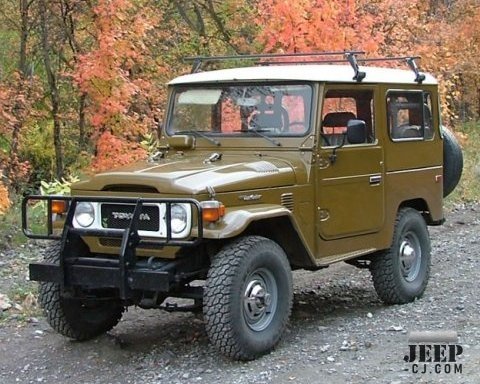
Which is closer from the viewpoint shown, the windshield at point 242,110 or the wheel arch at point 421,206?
the windshield at point 242,110

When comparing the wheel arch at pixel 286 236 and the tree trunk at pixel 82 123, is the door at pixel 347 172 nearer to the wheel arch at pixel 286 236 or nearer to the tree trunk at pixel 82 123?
the wheel arch at pixel 286 236

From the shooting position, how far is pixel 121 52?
11789 millimetres

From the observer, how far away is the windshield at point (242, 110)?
21.8 feet

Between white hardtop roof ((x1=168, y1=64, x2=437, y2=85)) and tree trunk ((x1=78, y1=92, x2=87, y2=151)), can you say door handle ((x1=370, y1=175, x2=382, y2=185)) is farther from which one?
tree trunk ((x1=78, y1=92, x2=87, y2=151))

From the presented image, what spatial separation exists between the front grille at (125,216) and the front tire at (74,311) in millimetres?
513

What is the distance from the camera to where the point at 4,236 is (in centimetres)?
1019

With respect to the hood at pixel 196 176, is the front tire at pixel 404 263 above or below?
below

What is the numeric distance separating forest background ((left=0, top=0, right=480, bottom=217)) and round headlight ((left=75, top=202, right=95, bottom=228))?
13.6ft

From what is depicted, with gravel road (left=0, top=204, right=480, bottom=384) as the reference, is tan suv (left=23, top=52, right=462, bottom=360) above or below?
above

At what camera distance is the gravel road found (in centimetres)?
554

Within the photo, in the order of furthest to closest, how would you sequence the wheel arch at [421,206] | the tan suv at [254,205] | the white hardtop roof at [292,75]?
1. the wheel arch at [421,206]
2. the white hardtop roof at [292,75]
3. the tan suv at [254,205]

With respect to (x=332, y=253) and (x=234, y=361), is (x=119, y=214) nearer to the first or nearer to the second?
(x=234, y=361)

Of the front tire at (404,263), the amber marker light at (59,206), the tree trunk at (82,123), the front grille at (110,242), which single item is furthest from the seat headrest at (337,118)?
the tree trunk at (82,123)

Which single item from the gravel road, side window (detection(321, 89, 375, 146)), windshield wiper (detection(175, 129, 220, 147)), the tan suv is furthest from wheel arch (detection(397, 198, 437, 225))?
windshield wiper (detection(175, 129, 220, 147))
